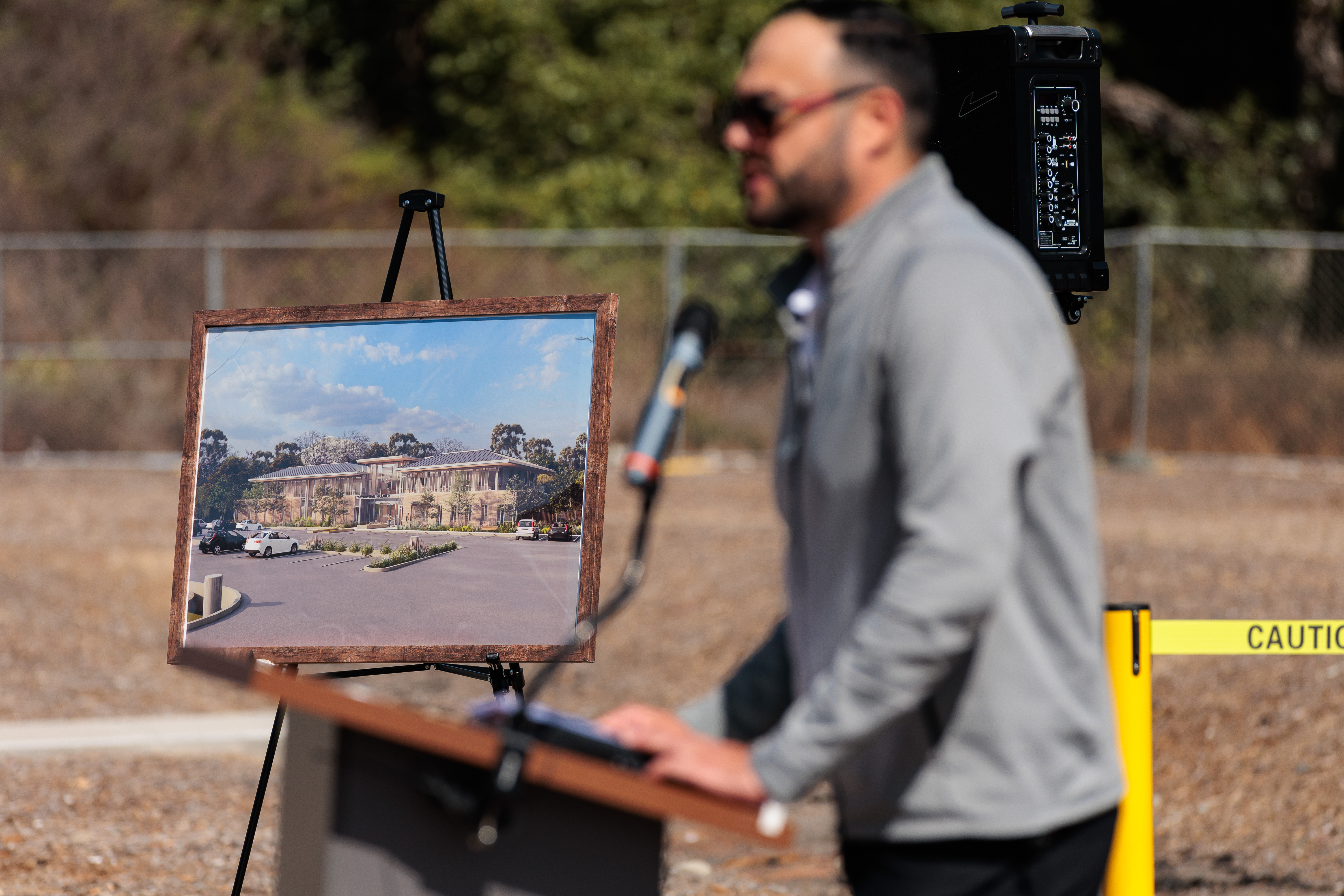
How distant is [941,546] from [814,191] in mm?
473

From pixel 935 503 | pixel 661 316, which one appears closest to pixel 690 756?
pixel 935 503

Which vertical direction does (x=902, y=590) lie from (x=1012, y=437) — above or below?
below

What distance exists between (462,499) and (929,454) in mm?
2296

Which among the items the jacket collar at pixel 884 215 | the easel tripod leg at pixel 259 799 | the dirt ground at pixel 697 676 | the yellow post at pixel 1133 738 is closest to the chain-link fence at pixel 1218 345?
the dirt ground at pixel 697 676

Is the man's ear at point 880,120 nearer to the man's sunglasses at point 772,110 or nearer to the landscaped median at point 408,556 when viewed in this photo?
the man's sunglasses at point 772,110

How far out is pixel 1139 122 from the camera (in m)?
18.0

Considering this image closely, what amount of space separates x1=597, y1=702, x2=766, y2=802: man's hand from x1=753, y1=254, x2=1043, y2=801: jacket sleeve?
37 mm

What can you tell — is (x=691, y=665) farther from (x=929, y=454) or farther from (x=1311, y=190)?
(x=1311, y=190)

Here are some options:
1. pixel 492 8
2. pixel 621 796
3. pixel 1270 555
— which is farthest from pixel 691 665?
pixel 492 8

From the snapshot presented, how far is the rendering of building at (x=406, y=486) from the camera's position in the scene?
3645mm

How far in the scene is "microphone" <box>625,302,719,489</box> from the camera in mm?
1742

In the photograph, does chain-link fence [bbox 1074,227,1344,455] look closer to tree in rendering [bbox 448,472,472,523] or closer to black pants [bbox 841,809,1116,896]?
tree in rendering [bbox 448,472,472,523]

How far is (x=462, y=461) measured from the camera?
12.1ft

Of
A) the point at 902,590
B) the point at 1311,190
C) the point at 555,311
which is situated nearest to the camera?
the point at 902,590
